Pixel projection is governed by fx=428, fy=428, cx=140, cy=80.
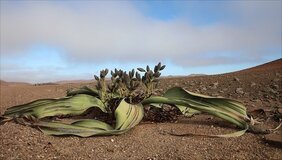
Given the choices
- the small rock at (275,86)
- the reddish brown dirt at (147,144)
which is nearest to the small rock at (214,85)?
the small rock at (275,86)

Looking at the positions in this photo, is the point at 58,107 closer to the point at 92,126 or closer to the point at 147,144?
the point at 92,126

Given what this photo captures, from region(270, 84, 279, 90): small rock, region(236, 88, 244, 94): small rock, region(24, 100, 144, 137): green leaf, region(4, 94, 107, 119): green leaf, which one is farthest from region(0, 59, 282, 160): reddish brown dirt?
region(270, 84, 279, 90): small rock

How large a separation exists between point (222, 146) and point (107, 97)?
4.38 ft

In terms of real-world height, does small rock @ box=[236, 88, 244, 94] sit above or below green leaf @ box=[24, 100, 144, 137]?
above

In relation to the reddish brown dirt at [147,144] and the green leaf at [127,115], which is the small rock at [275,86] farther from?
the green leaf at [127,115]

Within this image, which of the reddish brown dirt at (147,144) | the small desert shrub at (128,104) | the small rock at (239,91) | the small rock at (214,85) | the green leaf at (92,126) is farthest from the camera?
the small rock at (214,85)

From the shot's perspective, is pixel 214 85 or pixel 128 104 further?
pixel 214 85

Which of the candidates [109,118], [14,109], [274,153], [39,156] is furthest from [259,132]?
[14,109]

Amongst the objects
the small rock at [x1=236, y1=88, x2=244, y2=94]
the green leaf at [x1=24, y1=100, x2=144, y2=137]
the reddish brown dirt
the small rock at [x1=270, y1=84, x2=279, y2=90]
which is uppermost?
the small rock at [x1=270, y1=84, x2=279, y2=90]

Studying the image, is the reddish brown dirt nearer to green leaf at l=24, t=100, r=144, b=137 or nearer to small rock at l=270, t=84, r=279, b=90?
green leaf at l=24, t=100, r=144, b=137

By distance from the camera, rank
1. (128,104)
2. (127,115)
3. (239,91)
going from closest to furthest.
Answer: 1. (127,115)
2. (128,104)
3. (239,91)

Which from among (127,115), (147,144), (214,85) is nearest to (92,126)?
(127,115)

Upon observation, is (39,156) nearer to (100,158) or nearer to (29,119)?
(100,158)

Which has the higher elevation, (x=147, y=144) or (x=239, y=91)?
(x=239, y=91)
